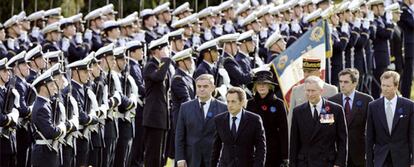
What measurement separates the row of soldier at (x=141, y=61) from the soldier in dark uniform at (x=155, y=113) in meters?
0.01

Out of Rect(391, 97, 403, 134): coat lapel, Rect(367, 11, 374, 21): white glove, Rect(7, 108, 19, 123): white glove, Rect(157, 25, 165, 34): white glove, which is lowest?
Rect(391, 97, 403, 134): coat lapel

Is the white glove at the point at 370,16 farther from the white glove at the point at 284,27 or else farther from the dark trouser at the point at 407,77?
the dark trouser at the point at 407,77

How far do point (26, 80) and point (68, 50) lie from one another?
428cm

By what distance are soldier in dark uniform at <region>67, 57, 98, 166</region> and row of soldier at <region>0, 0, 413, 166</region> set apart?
12mm

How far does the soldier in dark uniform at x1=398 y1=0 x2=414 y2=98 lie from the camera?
2988 cm

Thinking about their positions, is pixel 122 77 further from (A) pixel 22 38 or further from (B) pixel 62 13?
(B) pixel 62 13

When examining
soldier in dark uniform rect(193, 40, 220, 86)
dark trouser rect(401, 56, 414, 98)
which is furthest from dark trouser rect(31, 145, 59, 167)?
dark trouser rect(401, 56, 414, 98)

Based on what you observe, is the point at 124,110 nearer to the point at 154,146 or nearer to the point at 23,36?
the point at 154,146

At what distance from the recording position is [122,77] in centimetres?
2203

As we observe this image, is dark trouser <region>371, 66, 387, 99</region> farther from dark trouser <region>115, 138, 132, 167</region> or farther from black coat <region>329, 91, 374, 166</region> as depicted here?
black coat <region>329, 91, 374, 166</region>

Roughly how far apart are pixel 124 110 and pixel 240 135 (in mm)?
5028

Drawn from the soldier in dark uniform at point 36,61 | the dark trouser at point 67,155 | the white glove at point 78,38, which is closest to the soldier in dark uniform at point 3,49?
the white glove at point 78,38

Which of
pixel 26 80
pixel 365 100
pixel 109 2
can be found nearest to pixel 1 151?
pixel 26 80

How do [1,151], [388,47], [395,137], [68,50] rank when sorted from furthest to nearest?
1. [388,47]
2. [68,50]
3. [1,151]
4. [395,137]
